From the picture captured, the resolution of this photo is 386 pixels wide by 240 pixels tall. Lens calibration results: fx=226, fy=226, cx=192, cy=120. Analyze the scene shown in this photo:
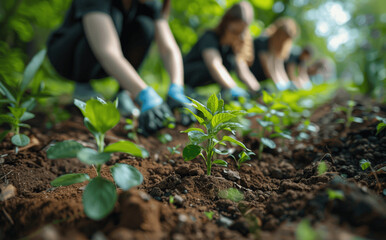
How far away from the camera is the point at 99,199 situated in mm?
596

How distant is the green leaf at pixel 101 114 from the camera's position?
2.23ft

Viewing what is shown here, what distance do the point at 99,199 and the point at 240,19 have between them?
273 cm

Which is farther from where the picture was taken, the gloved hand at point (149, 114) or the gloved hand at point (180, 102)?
the gloved hand at point (180, 102)

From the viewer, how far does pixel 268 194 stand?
91 cm

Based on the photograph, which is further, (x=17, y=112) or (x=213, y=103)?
(x=17, y=112)

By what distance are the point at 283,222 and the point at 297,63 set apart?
24.6 ft

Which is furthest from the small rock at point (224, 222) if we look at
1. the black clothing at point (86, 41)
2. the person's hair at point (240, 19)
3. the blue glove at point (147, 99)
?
the person's hair at point (240, 19)

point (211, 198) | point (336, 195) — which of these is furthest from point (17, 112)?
point (336, 195)

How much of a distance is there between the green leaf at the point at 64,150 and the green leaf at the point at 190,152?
36cm

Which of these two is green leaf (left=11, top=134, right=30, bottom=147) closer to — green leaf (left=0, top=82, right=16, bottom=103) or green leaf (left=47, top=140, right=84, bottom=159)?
green leaf (left=0, top=82, right=16, bottom=103)

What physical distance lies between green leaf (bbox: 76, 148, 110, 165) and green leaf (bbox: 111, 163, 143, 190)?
0.06 metres

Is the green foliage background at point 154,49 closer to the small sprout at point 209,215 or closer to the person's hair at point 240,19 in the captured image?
the person's hair at point 240,19

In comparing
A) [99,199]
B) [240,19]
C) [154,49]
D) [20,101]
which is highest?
[240,19]

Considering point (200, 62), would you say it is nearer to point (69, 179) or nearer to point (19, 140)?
point (19, 140)
